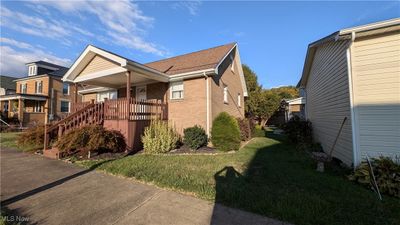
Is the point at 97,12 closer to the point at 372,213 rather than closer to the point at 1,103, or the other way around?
the point at 372,213

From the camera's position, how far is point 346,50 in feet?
20.8

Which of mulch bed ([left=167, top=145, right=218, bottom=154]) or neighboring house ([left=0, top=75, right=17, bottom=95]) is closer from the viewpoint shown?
mulch bed ([left=167, top=145, right=218, bottom=154])

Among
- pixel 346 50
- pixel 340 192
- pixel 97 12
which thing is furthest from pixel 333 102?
pixel 97 12

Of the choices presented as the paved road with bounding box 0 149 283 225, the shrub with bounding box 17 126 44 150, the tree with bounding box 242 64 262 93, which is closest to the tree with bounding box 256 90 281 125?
the tree with bounding box 242 64 262 93

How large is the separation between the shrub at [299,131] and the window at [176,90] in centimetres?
706

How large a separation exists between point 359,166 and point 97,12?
1324 cm

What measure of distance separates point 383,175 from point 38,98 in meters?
34.5

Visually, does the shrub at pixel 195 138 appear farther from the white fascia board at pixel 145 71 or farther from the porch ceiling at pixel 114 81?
the porch ceiling at pixel 114 81

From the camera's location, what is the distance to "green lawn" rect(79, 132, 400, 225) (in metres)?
3.54

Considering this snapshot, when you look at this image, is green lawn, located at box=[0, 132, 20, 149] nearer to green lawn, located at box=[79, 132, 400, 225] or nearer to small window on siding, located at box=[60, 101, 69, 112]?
green lawn, located at box=[79, 132, 400, 225]

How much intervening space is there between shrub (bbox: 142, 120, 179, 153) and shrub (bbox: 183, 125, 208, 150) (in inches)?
32.4

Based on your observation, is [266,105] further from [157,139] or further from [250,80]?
[157,139]

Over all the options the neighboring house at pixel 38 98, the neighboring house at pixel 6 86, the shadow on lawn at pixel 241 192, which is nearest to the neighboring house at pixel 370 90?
the shadow on lawn at pixel 241 192

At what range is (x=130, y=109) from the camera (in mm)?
9359
